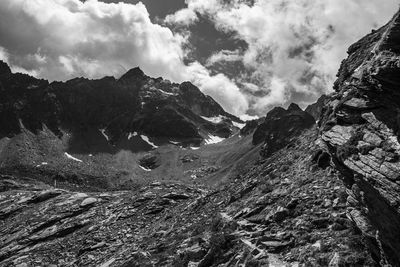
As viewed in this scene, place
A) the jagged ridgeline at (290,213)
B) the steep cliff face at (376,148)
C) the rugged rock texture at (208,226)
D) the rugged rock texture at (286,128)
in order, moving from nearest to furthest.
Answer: the steep cliff face at (376,148) → the jagged ridgeline at (290,213) → the rugged rock texture at (208,226) → the rugged rock texture at (286,128)

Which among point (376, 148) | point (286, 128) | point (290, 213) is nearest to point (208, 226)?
point (290, 213)

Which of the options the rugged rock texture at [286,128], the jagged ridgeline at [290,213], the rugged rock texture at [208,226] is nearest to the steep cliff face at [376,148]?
the jagged ridgeline at [290,213]

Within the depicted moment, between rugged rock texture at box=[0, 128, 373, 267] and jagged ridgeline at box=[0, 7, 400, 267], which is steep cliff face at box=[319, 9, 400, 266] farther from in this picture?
rugged rock texture at box=[0, 128, 373, 267]

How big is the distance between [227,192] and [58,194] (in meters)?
39.6

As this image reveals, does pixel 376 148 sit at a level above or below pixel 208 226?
above

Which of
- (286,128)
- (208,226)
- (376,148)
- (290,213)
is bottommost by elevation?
(208,226)

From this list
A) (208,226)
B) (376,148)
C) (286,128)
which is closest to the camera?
(376,148)

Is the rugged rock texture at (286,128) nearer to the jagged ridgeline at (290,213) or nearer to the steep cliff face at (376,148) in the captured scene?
the jagged ridgeline at (290,213)

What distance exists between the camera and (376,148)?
639 inches

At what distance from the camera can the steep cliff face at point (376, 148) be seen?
15266mm

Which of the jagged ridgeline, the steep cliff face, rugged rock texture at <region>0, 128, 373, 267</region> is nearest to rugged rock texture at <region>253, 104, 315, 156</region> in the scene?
rugged rock texture at <region>0, 128, 373, 267</region>

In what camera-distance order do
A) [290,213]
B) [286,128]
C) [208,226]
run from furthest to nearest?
[286,128], [208,226], [290,213]

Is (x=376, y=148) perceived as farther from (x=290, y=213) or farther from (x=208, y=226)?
(x=208, y=226)

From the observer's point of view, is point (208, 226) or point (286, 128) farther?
point (286, 128)
